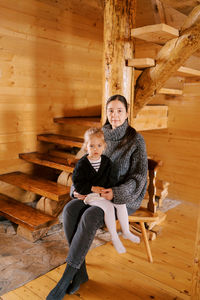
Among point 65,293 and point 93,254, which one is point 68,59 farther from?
point 65,293

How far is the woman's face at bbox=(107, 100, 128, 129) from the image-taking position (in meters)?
2.06

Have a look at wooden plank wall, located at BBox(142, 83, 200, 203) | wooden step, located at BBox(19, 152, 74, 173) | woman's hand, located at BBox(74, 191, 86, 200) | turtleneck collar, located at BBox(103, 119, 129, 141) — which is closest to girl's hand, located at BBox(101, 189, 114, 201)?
woman's hand, located at BBox(74, 191, 86, 200)

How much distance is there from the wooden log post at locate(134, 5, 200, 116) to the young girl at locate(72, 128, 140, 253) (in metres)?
0.88

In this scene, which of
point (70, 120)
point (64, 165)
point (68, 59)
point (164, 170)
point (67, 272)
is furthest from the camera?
point (164, 170)

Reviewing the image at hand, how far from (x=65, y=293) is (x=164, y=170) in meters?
2.40

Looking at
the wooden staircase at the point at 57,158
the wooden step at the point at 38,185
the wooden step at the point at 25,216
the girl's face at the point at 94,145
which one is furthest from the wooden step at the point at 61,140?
the girl's face at the point at 94,145

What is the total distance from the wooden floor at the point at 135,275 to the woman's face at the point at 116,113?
42.0 inches

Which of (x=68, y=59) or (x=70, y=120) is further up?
(x=68, y=59)

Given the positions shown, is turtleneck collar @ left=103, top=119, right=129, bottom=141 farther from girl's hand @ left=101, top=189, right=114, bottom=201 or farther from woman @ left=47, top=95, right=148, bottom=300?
girl's hand @ left=101, top=189, right=114, bottom=201

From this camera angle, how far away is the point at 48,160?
121 inches

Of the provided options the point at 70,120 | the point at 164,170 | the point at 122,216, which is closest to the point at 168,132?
the point at 164,170

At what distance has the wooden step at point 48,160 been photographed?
2.91 metres

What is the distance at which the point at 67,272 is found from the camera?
6.07 ft

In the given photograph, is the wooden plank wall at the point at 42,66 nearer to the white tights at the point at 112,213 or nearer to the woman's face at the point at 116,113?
the woman's face at the point at 116,113
